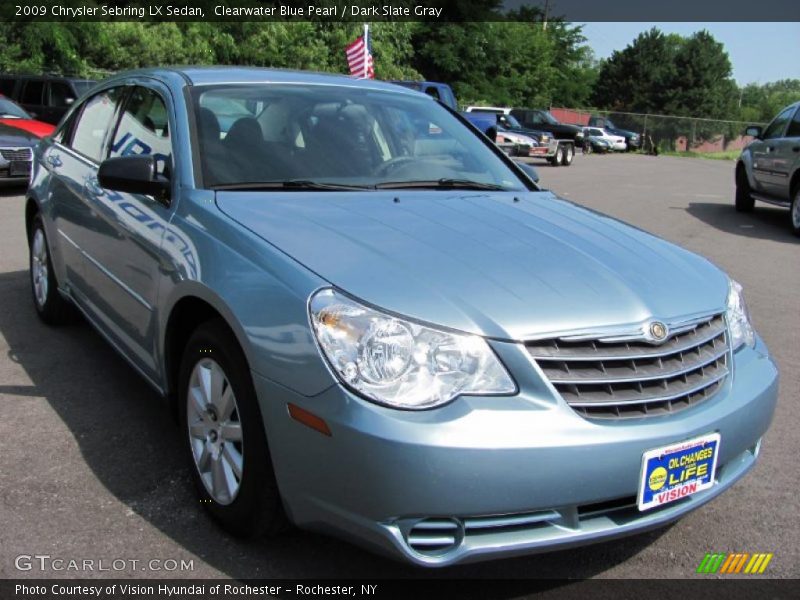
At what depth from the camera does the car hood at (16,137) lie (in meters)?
11.7

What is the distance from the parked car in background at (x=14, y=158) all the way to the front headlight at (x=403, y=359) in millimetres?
10768

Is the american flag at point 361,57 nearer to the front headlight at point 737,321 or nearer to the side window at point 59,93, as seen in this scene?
the side window at point 59,93

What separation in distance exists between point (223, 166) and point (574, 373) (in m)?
1.73

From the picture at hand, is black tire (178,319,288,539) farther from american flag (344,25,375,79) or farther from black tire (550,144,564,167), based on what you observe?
black tire (550,144,564,167)

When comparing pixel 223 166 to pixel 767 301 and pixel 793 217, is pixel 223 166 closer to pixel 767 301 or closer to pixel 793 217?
pixel 767 301

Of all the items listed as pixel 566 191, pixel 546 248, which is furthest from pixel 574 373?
pixel 566 191

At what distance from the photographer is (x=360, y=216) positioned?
10.1 ft

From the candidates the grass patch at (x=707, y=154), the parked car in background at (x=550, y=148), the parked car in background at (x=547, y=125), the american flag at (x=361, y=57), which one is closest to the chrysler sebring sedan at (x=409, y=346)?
the american flag at (x=361, y=57)

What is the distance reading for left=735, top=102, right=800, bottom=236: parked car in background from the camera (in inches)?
440

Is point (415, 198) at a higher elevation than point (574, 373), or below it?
higher

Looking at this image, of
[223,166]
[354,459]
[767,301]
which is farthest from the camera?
[767,301]

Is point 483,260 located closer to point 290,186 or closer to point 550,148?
point 290,186

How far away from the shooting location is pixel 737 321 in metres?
3.04

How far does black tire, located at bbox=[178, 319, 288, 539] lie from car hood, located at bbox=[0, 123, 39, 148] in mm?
10219
